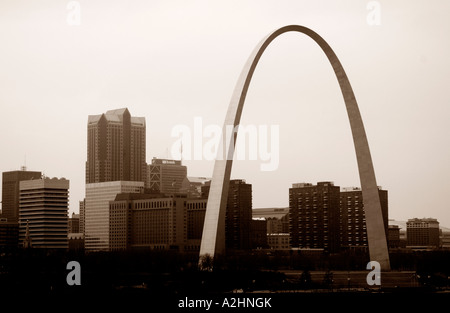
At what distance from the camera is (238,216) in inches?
5005

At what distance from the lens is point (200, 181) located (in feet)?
515

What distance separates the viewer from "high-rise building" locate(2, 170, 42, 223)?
14438 cm

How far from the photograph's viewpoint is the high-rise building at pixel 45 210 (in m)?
132

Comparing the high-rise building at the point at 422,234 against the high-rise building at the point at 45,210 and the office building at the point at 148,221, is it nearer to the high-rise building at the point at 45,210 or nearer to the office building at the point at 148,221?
the office building at the point at 148,221

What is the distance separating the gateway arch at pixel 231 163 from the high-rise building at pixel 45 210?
283ft

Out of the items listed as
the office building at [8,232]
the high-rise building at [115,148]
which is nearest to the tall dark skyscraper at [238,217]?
the office building at [8,232]

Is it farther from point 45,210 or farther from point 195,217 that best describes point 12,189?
point 195,217

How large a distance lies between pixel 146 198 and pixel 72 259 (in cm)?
6023

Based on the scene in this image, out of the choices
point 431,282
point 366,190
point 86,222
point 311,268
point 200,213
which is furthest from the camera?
point 86,222

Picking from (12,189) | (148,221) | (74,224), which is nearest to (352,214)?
(148,221)

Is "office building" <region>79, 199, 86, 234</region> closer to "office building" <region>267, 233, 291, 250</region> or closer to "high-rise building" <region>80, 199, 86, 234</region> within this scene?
"high-rise building" <region>80, 199, 86, 234</region>

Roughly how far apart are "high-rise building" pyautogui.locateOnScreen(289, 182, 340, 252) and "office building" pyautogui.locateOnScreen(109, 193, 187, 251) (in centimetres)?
1772
